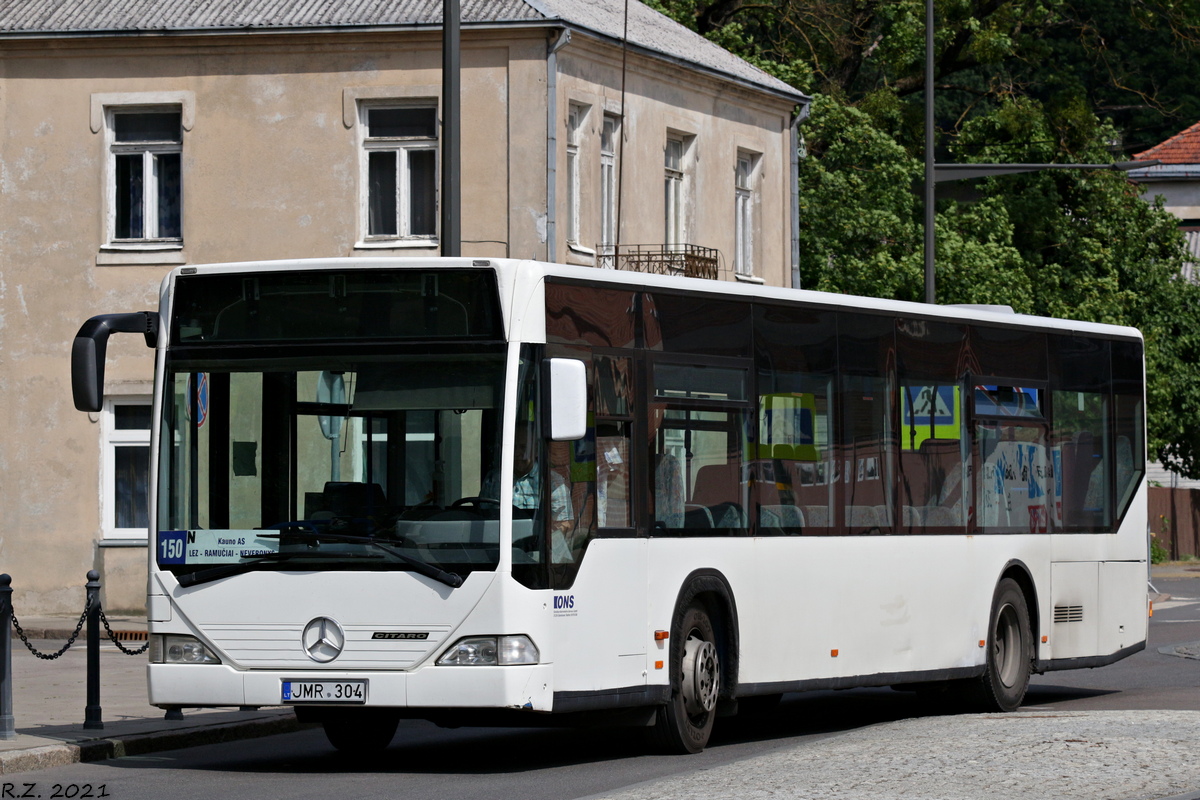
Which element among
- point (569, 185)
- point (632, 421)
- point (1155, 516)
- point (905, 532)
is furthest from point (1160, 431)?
point (632, 421)

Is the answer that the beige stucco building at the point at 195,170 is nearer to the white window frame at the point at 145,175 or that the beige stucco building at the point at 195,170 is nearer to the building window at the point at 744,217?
the white window frame at the point at 145,175

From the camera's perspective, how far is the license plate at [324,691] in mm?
11219

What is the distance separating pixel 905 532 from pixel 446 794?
4922 millimetres

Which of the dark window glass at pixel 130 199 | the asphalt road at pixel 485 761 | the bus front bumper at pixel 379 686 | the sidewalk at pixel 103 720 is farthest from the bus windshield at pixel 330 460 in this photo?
the dark window glass at pixel 130 199

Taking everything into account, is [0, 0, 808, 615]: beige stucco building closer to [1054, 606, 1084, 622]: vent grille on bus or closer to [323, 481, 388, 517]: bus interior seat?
[1054, 606, 1084, 622]: vent grille on bus

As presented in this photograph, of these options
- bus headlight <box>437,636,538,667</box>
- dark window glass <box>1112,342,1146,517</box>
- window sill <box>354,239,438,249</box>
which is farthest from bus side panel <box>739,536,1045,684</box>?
window sill <box>354,239,438,249</box>

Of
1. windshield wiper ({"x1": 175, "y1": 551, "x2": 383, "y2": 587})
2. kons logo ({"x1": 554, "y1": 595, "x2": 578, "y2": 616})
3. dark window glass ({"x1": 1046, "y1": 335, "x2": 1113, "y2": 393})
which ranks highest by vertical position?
dark window glass ({"x1": 1046, "y1": 335, "x2": 1113, "y2": 393})

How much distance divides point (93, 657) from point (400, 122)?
1387 centimetres

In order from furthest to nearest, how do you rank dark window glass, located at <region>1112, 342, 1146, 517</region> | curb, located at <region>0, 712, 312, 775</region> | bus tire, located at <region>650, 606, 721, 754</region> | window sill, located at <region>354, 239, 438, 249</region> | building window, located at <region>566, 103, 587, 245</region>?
building window, located at <region>566, 103, 587, 245</region>, window sill, located at <region>354, 239, 438, 249</region>, dark window glass, located at <region>1112, 342, 1146, 517</region>, bus tire, located at <region>650, 606, 721, 754</region>, curb, located at <region>0, 712, 312, 775</region>

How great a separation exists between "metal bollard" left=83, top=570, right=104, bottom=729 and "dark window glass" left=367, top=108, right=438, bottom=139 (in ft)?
43.9

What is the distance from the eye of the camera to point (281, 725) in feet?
48.8

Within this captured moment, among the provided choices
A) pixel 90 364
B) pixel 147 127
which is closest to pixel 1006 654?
pixel 90 364

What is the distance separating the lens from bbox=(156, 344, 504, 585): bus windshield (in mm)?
11148

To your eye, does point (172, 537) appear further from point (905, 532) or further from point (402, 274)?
point (905, 532)
